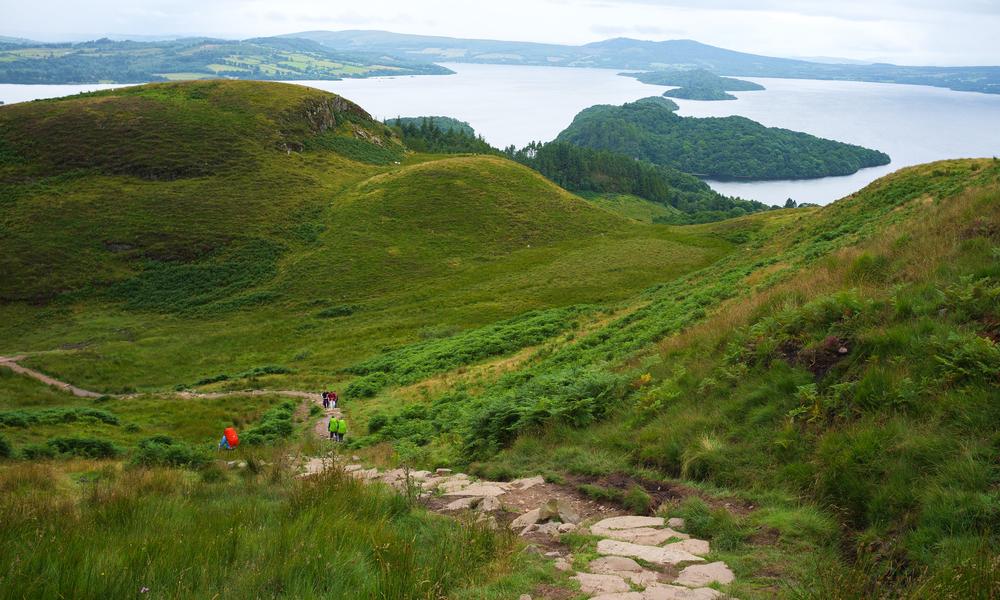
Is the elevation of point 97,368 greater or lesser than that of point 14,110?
lesser

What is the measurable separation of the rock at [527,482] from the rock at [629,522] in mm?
1999

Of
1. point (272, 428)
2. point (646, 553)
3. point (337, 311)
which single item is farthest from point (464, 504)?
point (337, 311)

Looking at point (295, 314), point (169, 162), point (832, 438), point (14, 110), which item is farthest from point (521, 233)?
point (14, 110)

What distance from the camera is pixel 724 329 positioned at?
42.5 ft

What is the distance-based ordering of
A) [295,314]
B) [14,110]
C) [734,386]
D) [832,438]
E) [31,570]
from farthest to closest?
1. [14,110]
2. [295,314]
3. [734,386]
4. [832,438]
5. [31,570]

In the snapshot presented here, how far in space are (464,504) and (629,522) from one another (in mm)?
2470

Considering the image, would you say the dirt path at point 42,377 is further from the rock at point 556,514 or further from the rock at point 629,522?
the rock at point 629,522

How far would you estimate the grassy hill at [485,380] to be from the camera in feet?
18.7

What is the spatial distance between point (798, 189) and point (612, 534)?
206425mm

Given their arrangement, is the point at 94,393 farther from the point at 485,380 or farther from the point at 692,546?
the point at 692,546

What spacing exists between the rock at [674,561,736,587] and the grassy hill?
138 mm

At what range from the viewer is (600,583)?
5801 millimetres

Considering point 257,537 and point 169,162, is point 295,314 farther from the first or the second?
point 257,537

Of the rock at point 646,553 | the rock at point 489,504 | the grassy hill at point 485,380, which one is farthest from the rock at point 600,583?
the rock at point 489,504
